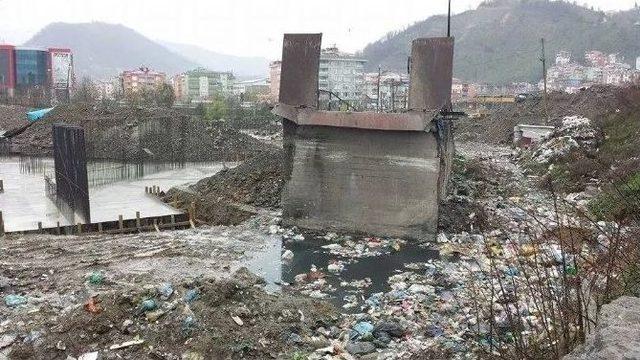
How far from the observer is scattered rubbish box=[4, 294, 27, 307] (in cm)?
823

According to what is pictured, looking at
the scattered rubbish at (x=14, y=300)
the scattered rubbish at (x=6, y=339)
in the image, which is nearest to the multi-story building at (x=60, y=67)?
the scattered rubbish at (x=14, y=300)

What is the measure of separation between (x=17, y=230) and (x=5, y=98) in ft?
176

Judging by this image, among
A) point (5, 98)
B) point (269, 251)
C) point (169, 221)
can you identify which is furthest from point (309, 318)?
point (5, 98)

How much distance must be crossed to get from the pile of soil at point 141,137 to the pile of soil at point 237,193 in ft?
30.4

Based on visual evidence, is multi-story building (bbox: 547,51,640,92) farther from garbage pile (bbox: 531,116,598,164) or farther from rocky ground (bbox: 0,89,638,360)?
rocky ground (bbox: 0,89,638,360)

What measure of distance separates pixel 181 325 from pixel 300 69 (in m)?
8.33

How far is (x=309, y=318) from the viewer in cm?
794

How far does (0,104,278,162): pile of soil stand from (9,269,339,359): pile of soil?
68.4 ft

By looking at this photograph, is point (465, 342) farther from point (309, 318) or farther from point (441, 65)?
point (441, 65)

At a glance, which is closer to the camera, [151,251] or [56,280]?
[56,280]

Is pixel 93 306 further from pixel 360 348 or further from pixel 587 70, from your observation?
pixel 587 70

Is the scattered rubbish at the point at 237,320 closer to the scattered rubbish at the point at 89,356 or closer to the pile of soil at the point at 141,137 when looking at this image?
the scattered rubbish at the point at 89,356

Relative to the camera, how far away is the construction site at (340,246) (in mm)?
5395

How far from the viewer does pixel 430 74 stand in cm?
1282
